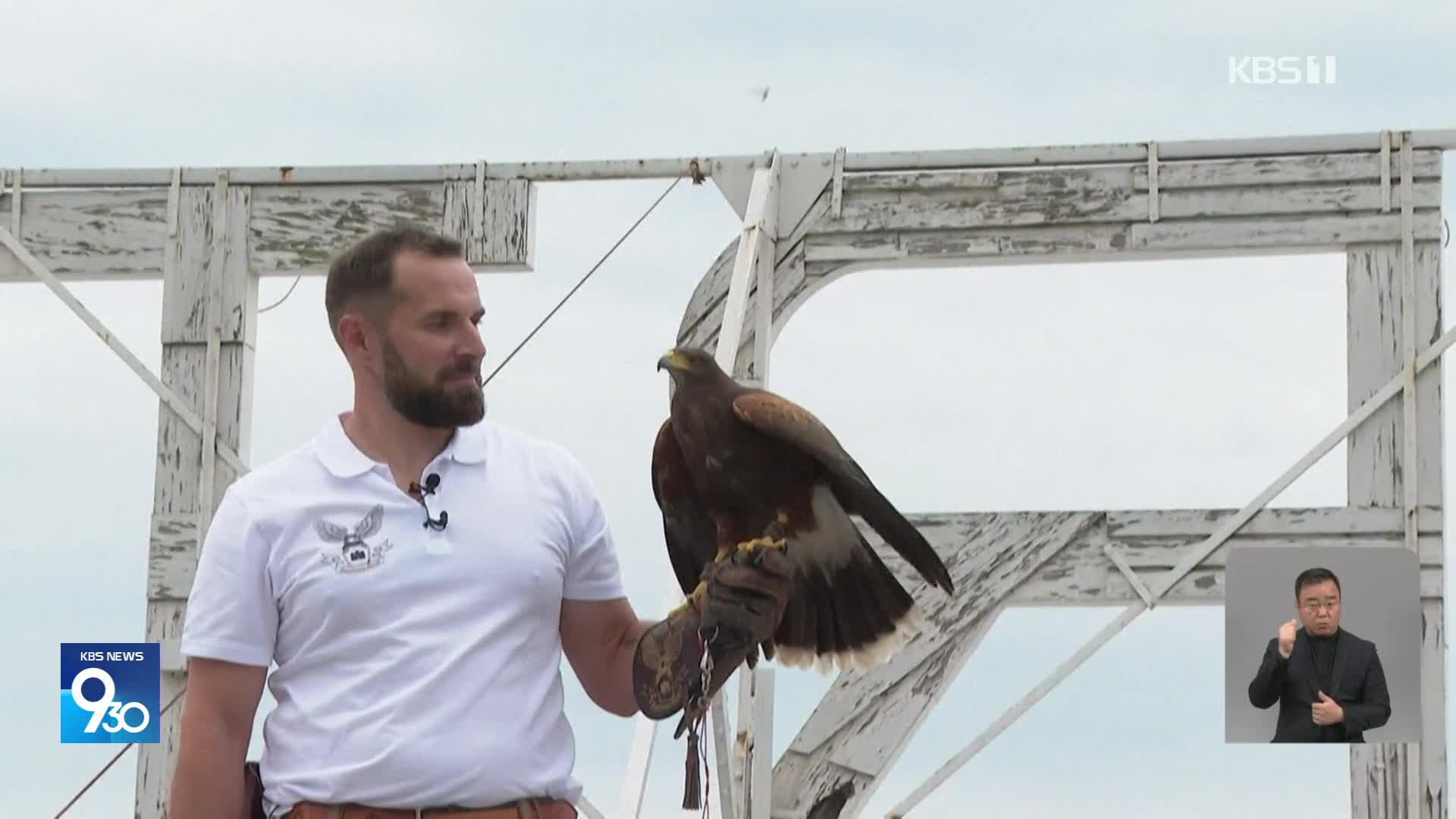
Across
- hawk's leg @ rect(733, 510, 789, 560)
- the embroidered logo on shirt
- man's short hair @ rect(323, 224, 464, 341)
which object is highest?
man's short hair @ rect(323, 224, 464, 341)

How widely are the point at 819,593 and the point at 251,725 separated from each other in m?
1.45

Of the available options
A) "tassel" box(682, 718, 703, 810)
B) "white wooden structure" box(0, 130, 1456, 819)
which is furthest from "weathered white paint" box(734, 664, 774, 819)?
"tassel" box(682, 718, 703, 810)

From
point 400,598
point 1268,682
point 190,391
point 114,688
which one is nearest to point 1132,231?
point 1268,682

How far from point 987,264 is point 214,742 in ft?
11.9

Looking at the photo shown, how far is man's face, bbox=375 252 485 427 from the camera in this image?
90.0 inches

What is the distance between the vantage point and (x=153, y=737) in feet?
18.4

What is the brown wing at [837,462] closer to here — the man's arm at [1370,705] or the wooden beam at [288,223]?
the man's arm at [1370,705]

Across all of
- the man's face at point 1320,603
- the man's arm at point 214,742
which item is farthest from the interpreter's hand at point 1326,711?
the man's arm at point 214,742

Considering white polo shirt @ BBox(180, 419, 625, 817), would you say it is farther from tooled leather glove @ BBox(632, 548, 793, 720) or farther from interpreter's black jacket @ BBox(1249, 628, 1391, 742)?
interpreter's black jacket @ BBox(1249, 628, 1391, 742)

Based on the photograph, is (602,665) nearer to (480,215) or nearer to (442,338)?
(442,338)

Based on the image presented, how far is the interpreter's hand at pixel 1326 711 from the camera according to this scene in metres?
5.16

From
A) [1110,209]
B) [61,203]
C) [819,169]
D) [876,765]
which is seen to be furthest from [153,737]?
[1110,209]

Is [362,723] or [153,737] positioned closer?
[362,723]

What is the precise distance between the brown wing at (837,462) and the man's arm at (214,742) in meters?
1.06
